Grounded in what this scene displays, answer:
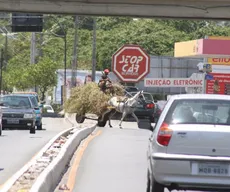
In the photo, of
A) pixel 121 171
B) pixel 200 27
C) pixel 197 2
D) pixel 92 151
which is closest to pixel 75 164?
pixel 121 171

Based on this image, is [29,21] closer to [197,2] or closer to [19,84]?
[19,84]

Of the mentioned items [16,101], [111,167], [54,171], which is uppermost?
[54,171]

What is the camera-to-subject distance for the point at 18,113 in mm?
30109

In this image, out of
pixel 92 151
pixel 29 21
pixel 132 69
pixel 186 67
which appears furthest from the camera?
pixel 186 67

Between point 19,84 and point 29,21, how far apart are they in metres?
15.1

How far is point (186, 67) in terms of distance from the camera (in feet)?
221

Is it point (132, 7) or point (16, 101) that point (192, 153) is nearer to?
point (132, 7)

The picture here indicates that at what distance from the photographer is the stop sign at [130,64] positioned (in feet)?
110

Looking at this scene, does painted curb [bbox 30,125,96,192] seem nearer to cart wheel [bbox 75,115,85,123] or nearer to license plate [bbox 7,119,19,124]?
license plate [bbox 7,119,19,124]

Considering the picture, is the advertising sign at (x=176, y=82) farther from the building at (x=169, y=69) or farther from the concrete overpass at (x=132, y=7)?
the concrete overpass at (x=132, y=7)

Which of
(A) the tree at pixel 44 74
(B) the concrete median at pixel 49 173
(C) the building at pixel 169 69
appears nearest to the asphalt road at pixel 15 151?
(B) the concrete median at pixel 49 173

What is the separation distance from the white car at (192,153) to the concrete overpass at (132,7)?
14751 millimetres

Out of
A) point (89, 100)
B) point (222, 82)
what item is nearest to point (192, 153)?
point (89, 100)

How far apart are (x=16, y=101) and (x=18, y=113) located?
1.22m
